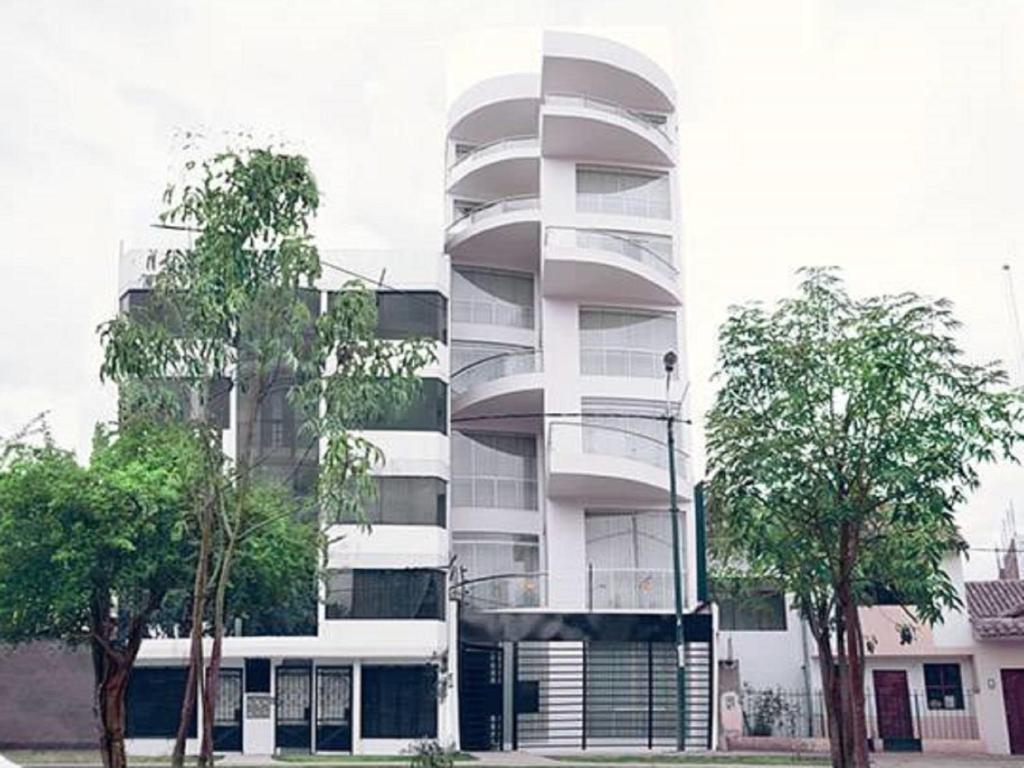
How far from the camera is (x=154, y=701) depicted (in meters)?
31.9

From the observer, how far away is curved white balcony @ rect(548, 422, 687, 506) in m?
34.1

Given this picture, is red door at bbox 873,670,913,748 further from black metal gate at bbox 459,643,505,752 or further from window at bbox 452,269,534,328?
window at bbox 452,269,534,328

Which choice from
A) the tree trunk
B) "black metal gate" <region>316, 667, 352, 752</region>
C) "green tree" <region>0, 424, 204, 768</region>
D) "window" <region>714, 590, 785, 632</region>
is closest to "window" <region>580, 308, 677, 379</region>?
"window" <region>714, 590, 785, 632</region>

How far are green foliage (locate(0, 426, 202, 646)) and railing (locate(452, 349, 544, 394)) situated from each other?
14.0m

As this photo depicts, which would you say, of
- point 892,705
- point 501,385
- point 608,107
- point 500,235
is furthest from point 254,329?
point 892,705

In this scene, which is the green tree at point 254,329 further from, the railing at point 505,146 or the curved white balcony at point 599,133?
the railing at point 505,146

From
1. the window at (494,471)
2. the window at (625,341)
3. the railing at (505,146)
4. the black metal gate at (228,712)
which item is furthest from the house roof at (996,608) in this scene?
the black metal gate at (228,712)

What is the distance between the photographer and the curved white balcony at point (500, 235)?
3697cm

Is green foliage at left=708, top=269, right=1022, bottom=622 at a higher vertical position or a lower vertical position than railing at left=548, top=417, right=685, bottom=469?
lower

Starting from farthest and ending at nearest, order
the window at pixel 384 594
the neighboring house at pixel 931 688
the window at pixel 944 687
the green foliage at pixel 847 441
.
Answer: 1. the window at pixel 944 687
2. the neighboring house at pixel 931 688
3. the window at pixel 384 594
4. the green foliage at pixel 847 441

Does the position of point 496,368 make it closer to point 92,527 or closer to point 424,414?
point 424,414

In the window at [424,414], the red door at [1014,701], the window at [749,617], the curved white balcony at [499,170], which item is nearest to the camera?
the red door at [1014,701]

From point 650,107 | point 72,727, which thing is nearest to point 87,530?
point 72,727

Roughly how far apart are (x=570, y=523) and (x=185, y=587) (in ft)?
44.9
